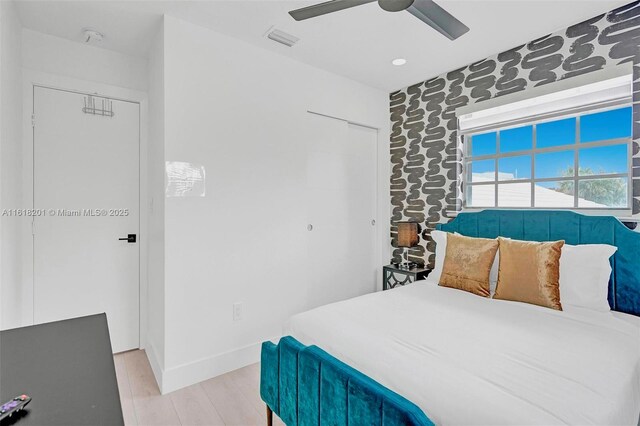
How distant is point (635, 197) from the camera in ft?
7.14

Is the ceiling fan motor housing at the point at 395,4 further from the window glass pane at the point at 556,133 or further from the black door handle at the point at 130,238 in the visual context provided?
the black door handle at the point at 130,238

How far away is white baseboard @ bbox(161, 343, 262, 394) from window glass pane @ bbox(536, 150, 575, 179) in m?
2.80

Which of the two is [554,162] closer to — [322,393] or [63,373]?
[322,393]

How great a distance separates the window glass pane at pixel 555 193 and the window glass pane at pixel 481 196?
Answer: 374 millimetres

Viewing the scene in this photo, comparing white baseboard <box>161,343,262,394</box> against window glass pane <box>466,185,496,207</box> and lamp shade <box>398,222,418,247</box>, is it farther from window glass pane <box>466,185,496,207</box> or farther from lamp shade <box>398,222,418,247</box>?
window glass pane <box>466,185,496,207</box>

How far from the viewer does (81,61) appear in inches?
101

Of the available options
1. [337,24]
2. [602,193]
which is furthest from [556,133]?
[337,24]

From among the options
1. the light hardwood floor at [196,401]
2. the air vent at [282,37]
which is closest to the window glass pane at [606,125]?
the air vent at [282,37]

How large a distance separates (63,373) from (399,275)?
2.98 m

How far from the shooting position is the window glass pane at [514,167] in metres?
2.80

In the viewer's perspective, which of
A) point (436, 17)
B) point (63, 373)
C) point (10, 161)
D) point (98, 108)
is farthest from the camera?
point (98, 108)

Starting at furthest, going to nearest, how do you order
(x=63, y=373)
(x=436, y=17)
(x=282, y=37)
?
(x=282, y=37)
(x=436, y=17)
(x=63, y=373)

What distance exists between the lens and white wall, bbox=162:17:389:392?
7.56ft

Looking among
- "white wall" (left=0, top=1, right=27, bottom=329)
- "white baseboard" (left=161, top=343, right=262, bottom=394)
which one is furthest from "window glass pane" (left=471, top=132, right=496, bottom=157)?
"white wall" (left=0, top=1, right=27, bottom=329)
